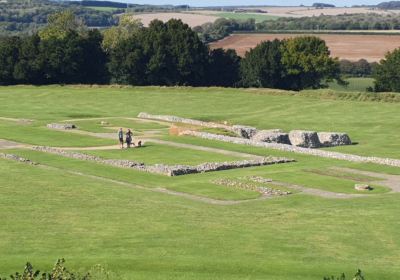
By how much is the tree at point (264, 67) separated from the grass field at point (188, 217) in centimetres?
3778

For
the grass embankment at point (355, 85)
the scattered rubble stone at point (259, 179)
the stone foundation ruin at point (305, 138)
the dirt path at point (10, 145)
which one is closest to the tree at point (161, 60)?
the grass embankment at point (355, 85)

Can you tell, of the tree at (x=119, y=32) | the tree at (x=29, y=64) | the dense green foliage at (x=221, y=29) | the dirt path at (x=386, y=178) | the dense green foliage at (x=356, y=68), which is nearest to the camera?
the dirt path at (x=386, y=178)

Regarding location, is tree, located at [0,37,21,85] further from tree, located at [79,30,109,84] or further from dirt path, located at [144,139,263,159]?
dirt path, located at [144,139,263,159]

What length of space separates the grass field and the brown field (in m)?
72.5

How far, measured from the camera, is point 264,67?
109062mm

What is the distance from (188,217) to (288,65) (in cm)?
7619

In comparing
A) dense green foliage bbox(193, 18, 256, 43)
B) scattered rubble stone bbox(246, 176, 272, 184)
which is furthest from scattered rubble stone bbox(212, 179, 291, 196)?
dense green foliage bbox(193, 18, 256, 43)

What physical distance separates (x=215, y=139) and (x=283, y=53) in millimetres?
48765

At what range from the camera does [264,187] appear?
44.3 metres

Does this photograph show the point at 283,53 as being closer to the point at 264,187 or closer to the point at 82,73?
the point at 82,73

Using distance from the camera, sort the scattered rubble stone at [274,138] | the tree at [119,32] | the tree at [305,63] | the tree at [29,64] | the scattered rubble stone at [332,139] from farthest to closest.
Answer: the tree at [119,32] → the tree at [29,64] → the tree at [305,63] → the scattered rubble stone at [274,138] → the scattered rubble stone at [332,139]

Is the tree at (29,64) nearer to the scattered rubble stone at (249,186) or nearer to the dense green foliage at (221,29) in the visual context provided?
the dense green foliage at (221,29)

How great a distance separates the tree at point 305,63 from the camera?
362ft

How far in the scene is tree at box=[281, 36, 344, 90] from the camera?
11038 cm
